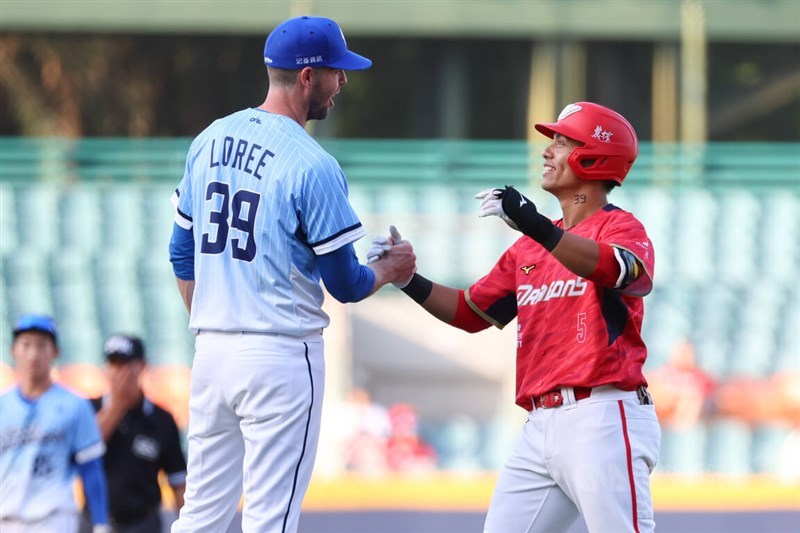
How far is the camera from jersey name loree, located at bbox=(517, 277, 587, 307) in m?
4.63

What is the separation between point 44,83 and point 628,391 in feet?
51.1

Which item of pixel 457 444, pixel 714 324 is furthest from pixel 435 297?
pixel 714 324

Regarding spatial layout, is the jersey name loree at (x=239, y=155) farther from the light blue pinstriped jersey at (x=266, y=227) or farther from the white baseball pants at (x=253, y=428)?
the white baseball pants at (x=253, y=428)

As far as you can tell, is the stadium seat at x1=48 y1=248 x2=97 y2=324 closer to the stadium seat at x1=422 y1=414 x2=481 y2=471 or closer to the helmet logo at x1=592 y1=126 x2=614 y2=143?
the stadium seat at x1=422 y1=414 x2=481 y2=471

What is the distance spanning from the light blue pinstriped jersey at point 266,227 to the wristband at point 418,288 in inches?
32.9

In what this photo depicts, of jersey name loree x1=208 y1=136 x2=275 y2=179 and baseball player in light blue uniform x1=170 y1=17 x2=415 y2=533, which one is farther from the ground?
jersey name loree x1=208 y1=136 x2=275 y2=179

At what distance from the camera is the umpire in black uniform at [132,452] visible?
24.3 ft

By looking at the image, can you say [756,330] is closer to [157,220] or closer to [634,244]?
[157,220]

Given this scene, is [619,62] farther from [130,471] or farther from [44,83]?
[130,471]

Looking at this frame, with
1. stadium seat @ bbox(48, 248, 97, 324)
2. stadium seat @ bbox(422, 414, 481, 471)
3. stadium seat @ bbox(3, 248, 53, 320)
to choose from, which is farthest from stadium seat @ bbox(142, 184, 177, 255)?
stadium seat @ bbox(422, 414, 481, 471)

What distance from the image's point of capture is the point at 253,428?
14.0 ft

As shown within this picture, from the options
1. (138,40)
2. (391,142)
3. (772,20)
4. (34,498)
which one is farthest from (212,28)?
(34,498)

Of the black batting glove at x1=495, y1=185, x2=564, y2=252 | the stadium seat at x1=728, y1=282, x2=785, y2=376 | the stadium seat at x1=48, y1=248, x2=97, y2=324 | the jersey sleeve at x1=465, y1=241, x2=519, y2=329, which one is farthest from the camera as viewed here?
the stadium seat at x1=48, y1=248, x2=97, y2=324

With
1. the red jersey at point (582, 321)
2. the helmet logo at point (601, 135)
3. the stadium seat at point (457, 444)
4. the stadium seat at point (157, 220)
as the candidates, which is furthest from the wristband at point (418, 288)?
the stadium seat at point (157, 220)
